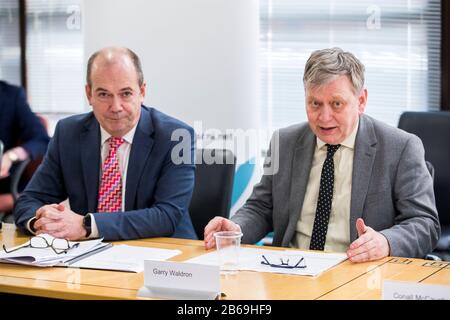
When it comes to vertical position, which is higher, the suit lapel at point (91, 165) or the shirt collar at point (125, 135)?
the shirt collar at point (125, 135)

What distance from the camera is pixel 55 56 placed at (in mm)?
5934

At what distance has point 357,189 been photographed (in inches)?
112

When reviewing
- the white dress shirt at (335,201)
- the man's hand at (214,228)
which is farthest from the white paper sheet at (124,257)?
the white dress shirt at (335,201)

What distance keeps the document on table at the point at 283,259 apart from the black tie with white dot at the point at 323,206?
0.87 feet

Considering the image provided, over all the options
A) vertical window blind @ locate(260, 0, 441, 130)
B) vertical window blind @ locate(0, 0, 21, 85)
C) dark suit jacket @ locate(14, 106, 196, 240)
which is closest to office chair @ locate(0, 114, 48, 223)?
vertical window blind @ locate(0, 0, 21, 85)

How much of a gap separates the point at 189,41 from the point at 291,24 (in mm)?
1223

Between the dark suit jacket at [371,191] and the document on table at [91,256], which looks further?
the dark suit jacket at [371,191]

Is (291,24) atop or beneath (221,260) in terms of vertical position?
atop

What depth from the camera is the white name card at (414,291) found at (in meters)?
1.88

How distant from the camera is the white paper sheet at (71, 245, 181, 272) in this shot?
2.40 m

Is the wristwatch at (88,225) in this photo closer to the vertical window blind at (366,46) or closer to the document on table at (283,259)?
the document on table at (283,259)

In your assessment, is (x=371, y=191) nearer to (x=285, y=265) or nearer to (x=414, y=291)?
(x=285, y=265)

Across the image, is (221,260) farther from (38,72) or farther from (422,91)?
(38,72)

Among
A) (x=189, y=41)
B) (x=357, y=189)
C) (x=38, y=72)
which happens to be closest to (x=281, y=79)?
(x=189, y=41)
